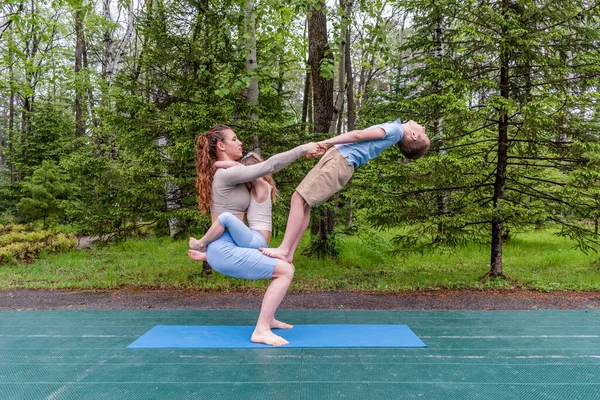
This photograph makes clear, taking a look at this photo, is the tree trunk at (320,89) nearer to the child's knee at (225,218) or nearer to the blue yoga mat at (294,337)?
the blue yoga mat at (294,337)

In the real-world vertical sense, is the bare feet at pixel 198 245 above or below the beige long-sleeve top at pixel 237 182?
below

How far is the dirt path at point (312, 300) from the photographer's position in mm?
5531

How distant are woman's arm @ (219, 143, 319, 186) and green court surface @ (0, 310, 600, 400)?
1422mm

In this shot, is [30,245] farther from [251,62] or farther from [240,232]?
[240,232]

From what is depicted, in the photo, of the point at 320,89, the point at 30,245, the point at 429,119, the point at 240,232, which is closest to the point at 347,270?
the point at 429,119

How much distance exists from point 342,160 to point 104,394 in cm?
235

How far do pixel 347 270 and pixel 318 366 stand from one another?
4.68 m

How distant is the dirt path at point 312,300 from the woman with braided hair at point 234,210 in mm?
1952

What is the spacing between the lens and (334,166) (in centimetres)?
346

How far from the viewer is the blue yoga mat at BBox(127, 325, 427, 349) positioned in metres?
3.56

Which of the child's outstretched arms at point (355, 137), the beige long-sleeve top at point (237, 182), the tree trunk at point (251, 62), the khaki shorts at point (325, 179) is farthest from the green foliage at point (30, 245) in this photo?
the child's outstretched arms at point (355, 137)

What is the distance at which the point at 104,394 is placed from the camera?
2.76 meters

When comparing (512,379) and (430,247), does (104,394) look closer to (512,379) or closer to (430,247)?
(512,379)

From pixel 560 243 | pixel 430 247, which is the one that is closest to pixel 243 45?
pixel 430 247
